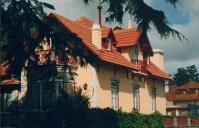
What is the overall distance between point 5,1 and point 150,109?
24.9 metres

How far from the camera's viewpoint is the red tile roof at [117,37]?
28.1 m

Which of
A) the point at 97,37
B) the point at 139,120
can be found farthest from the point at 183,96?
the point at 139,120

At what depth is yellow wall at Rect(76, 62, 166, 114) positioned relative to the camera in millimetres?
27219

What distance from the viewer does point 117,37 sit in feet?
108

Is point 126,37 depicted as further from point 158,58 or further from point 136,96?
point 158,58

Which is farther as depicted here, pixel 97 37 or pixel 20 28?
pixel 97 37

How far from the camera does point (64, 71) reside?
38.7 feet

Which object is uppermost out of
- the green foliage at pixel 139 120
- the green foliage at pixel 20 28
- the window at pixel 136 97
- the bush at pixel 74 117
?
the green foliage at pixel 20 28

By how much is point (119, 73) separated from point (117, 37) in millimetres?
3825

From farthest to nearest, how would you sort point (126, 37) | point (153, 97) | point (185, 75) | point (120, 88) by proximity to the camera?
point (185, 75)
point (153, 97)
point (126, 37)
point (120, 88)

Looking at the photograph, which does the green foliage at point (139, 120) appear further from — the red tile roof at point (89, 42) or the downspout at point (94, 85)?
the red tile roof at point (89, 42)

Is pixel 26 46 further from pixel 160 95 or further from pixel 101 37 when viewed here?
pixel 160 95

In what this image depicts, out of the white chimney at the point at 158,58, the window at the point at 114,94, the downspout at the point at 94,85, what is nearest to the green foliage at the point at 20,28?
the downspout at the point at 94,85

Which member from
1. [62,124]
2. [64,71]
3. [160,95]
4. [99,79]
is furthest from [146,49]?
[64,71]
